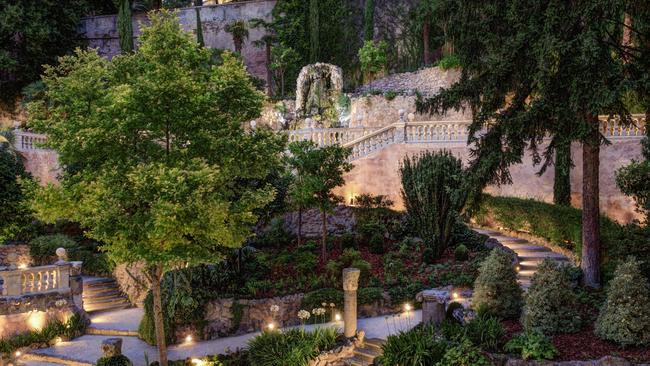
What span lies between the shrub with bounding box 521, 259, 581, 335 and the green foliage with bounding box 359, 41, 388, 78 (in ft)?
91.2

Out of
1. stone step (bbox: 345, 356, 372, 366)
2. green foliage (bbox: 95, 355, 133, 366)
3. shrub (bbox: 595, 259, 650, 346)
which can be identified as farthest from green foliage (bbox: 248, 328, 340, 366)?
shrub (bbox: 595, 259, 650, 346)

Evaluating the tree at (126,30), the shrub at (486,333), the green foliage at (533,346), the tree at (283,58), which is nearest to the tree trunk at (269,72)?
the tree at (283,58)

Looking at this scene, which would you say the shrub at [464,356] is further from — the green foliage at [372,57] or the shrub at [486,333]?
the green foliage at [372,57]

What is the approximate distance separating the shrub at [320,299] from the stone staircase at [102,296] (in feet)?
23.0

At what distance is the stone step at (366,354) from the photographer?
13.9 meters

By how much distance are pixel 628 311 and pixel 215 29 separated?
139 feet

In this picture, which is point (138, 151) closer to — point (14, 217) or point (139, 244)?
point (139, 244)

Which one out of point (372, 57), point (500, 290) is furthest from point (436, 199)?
point (372, 57)

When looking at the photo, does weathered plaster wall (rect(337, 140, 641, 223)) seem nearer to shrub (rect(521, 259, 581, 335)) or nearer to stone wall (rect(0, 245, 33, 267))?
shrub (rect(521, 259, 581, 335))

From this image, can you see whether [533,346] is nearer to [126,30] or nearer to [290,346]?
Result: [290,346]

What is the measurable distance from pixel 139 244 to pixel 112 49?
40.3 meters

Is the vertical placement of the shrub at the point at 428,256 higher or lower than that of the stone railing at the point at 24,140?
lower

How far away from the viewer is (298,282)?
58.6ft

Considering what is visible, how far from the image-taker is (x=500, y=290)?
1405 cm
